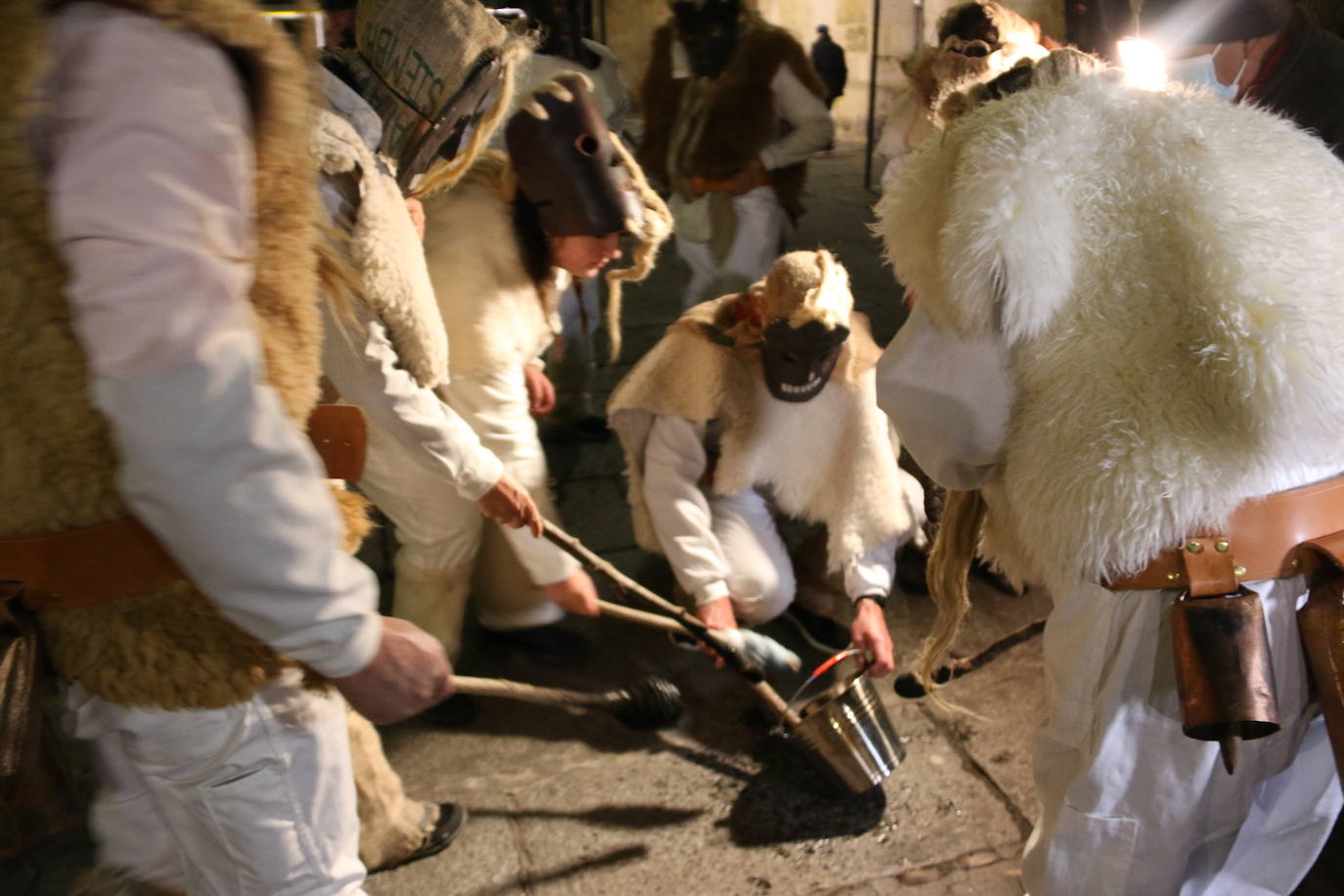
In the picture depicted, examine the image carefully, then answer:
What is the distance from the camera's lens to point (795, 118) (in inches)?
167

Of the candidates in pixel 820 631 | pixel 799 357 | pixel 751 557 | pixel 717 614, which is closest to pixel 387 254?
pixel 799 357

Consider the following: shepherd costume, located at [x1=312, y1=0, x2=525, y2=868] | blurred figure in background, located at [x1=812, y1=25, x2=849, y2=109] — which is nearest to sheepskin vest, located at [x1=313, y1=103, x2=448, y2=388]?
shepherd costume, located at [x1=312, y1=0, x2=525, y2=868]

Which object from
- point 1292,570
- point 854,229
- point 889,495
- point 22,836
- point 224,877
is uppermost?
point 1292,570

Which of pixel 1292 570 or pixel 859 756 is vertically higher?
pixel 1292 570

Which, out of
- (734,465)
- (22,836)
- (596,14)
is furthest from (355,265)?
(596,14)

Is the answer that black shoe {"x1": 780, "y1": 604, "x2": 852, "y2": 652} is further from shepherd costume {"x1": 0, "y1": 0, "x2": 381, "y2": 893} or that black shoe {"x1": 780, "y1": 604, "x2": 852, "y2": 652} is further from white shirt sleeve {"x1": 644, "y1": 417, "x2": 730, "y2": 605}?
shepherd costume {"x1": 0, "y1": 0, "x2": 381, "y2": 893}

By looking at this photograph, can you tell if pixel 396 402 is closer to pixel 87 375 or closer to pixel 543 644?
pixel 87 375

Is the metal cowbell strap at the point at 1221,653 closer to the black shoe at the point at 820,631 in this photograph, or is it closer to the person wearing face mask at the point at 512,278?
the person wearing face mask at the point at 512,278

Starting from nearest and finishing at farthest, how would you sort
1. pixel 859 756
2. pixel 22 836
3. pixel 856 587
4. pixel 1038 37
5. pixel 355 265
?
1. pixel 22 836
2. pixel 355 265
3. pixel 859 756
4. pixel 856 587
5. pixel 1038 37

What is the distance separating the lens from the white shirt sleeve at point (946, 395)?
139 cm

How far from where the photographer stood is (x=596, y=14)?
10688 mm

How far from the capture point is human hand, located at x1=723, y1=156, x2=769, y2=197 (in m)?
4.17

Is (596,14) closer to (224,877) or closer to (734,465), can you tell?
(734,465)

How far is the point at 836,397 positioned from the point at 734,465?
1.16ft
